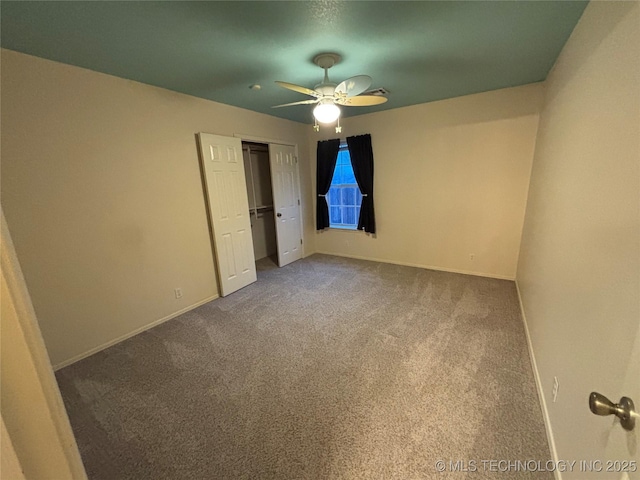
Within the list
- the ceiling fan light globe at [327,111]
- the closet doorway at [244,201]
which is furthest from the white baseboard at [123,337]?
the ceiling fan light globe at [327,111]

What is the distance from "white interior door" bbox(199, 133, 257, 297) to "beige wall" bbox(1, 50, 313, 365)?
0.48 ft

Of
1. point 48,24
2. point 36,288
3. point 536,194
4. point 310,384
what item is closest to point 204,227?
point 36,288

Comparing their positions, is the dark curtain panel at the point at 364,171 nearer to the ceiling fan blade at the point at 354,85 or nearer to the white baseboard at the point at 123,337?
the ceiling fan blade at the point at 354,85

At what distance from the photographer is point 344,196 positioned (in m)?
4.86

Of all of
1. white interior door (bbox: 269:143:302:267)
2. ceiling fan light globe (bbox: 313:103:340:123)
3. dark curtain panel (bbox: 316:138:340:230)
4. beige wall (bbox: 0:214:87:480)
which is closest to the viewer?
beige wall (bbox: 0:214:87:480)

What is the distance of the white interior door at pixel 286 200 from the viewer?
4145mm

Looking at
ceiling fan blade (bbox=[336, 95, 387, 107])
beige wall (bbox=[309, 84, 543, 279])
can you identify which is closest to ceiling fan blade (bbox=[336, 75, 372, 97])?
ceiling fan blade (bbox=[336, 95, 387, 107])

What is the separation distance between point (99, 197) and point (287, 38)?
2.08 metres

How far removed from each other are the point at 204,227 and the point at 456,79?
10.7ft

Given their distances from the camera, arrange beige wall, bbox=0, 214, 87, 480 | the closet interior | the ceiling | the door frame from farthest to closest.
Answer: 1. the closet interior
2. the door frame
3. the ceiling
4. beige wall, bbox=0, 214, 87, 480

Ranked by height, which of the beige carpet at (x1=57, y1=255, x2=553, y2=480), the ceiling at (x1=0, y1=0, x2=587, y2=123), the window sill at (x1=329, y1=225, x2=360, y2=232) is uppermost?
the ceiling at (x1=0, y1=0, x2=587, y2=123)

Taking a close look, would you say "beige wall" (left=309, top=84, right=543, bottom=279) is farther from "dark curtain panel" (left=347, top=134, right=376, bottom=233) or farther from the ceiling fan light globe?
the ceiling fan light globe

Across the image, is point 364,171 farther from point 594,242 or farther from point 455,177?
point 594,242

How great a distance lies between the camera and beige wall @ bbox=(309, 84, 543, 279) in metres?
3.23
